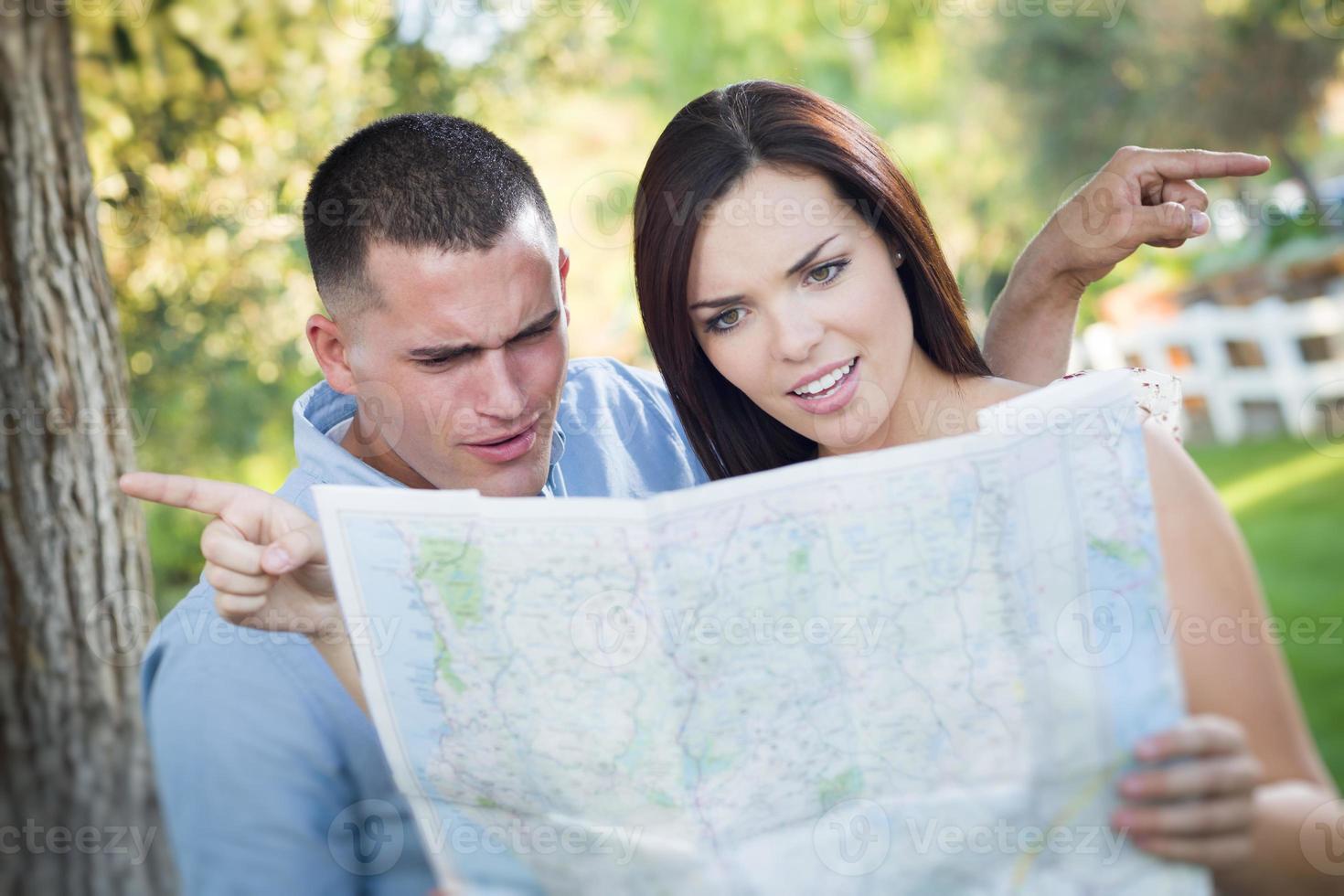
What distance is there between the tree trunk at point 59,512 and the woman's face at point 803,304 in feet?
5.84

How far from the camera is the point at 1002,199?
1420 cm

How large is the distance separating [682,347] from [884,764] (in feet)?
3.28

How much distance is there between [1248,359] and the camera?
30.3 feet

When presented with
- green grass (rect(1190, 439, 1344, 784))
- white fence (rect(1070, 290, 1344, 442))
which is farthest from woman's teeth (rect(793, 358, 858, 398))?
white fence (rect(1070, 290, 1344, 442))

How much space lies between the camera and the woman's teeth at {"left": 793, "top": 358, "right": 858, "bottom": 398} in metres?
2.14

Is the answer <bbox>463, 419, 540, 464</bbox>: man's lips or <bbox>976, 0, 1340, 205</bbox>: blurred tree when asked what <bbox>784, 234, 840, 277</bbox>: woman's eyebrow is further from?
<bbox>976, 0, 1340, 205</bbox>: blurred tree

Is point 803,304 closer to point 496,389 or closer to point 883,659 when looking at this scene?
point 496,389

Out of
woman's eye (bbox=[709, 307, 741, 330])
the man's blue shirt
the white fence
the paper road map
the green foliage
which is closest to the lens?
the paper road map

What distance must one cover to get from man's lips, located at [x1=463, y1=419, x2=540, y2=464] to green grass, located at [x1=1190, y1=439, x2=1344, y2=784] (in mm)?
3468

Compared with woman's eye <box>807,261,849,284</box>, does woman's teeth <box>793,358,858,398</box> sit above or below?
below

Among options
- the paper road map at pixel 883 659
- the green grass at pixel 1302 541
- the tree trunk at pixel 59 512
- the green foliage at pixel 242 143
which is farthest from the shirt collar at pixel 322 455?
the green grass at pixel 1302 541

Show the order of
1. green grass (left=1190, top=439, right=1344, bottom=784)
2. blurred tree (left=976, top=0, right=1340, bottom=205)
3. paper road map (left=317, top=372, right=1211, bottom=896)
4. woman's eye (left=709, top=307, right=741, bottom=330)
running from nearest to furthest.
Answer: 1. paper road map (left=317, top=372, right=1211, bottom=896)
2. woman's eye (left=709, top=307, right=741, bottom=330)
3. green grass (left=1190, top=439, right=1344, bottom=784)
4. blurred tree (left=976, top=0, right=1340, bottom=205)

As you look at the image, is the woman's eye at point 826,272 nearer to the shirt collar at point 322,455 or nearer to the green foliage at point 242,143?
the green foliage at point 242,143

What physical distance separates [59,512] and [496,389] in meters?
1.51
